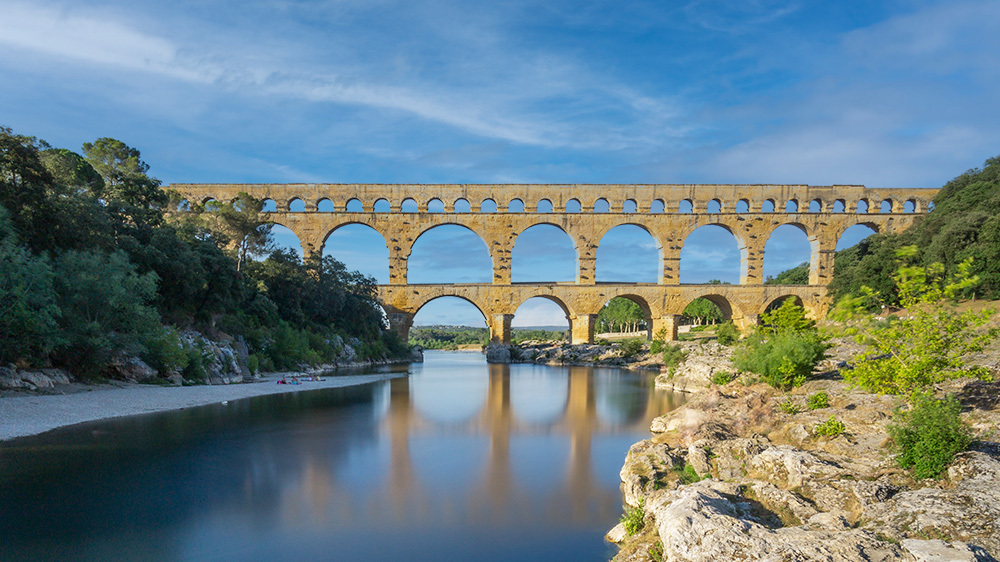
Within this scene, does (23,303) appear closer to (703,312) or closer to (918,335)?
(918,335)

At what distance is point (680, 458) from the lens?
6633 millimetres

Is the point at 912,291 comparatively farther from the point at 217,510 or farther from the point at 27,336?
the point at 27,336

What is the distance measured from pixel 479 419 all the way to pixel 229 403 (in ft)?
19.6

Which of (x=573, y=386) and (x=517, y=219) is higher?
(x=517, y=219)

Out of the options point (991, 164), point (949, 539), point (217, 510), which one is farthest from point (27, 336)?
point (991, 164)

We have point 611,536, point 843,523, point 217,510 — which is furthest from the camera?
point 217,510

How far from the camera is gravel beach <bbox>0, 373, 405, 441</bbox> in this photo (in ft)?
29.5

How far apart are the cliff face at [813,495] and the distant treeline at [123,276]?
12.3 metres

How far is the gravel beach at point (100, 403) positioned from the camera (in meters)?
9.00

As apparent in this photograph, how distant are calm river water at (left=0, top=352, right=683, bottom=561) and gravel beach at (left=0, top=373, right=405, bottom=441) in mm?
574

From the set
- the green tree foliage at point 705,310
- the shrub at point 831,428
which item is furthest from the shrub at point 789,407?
the green tree foliage at point 705,310

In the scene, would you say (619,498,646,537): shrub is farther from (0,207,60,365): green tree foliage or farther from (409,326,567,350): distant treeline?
(409,326,567,350): distant treeline

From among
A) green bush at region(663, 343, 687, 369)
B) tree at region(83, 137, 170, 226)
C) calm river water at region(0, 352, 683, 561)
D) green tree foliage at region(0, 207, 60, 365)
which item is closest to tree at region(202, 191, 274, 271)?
tree at region(83, 137, 170, 226)

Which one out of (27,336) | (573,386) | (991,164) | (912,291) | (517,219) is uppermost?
(991,164)
